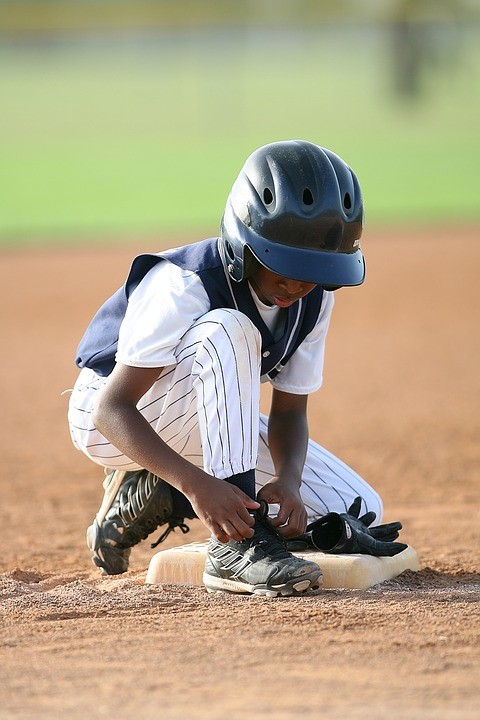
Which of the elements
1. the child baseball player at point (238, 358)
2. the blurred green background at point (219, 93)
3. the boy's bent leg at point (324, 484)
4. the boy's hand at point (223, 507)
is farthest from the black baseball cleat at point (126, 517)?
the blurred green background at point (219, 93)

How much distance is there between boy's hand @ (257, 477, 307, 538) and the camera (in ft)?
9.26

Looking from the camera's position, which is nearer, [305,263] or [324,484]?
[305,263]

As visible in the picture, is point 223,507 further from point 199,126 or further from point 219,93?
point 219,93

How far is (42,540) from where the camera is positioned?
391 centimetres

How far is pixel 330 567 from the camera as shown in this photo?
285cm

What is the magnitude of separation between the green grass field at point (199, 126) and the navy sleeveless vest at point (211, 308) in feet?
38.1

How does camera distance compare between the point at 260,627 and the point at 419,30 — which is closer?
the point at 260,627

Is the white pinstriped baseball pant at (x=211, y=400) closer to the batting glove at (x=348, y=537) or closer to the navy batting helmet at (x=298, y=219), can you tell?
the navy batting helmet at (x=298, y=219)

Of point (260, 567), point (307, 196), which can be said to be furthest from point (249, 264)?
point (260, 567)

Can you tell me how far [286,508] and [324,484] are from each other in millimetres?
493

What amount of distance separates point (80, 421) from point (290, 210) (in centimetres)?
91

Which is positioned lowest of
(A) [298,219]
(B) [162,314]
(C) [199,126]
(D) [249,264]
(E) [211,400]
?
(E) [211,400]

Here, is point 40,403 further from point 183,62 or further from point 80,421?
point 183,62

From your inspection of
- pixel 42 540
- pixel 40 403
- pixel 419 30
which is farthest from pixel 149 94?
pixel 42 540
